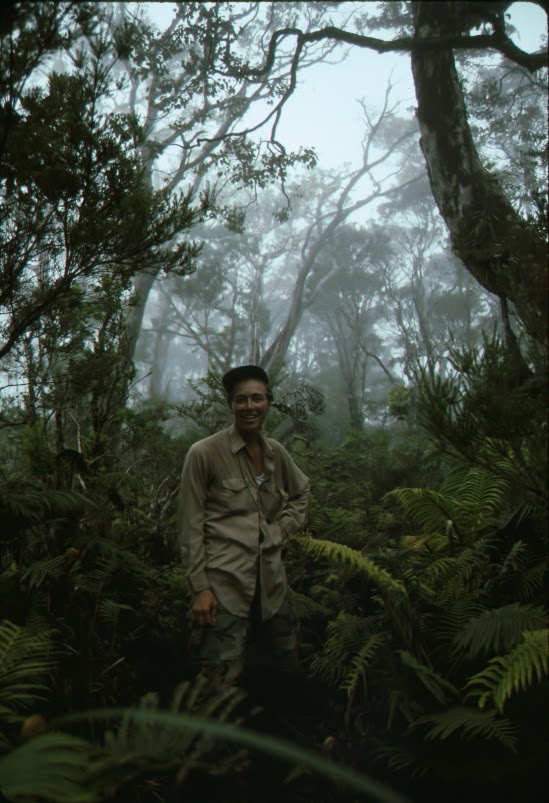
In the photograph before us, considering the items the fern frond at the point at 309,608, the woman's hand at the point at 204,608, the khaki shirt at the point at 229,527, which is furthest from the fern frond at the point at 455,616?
the woman's hand at the point at 204,608

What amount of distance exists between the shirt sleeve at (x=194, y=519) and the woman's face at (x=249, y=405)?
1.06ft

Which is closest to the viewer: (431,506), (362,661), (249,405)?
(249,405)

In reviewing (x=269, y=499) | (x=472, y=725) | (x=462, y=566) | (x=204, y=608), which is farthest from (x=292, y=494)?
(x=472, y=725)

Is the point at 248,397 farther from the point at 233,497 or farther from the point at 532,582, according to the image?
the point at 532,582

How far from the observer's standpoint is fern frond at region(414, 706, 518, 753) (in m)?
2.78

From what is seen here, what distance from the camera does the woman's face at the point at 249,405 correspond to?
362cm

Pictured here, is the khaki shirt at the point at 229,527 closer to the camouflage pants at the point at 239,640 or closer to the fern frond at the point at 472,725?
the camouflage pants at the point at 239,640

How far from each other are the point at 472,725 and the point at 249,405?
1908mm

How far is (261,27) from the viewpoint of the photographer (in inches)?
801

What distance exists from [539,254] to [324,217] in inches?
1029

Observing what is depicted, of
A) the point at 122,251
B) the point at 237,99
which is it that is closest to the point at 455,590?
the point at 122,251

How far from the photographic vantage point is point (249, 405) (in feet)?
11.9

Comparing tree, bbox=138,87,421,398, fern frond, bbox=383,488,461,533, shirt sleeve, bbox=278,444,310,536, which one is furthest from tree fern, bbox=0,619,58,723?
tree, bbox=138,87,421,398

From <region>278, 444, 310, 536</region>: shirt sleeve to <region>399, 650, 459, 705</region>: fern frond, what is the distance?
0.95m
